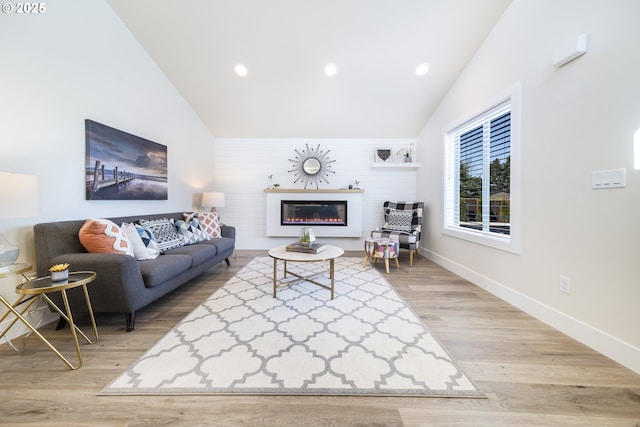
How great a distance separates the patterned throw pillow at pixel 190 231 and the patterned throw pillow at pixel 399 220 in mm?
3122

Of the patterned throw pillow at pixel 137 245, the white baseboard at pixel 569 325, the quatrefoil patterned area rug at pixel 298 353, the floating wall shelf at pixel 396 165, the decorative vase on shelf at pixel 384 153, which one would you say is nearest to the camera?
the quatrefoil patterned area rug at pixel 298 353

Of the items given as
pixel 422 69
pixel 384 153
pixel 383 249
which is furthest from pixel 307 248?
pixel 384 153

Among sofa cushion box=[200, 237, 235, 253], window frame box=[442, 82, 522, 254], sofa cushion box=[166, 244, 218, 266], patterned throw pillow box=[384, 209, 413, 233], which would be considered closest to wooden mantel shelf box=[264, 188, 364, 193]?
patterned throw pillow box=[384, 209, 413, 233]

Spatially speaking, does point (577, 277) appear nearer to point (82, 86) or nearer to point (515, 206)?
point (515, 206)

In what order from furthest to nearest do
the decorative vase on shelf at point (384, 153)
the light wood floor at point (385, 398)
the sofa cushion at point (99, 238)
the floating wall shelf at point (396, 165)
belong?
the decorative vase on shelf at point (384, 153)
the floating wall shelf at point (396, 165)
the sofa cushion at point (99, 238)
the light wood floor at point (385, 398)

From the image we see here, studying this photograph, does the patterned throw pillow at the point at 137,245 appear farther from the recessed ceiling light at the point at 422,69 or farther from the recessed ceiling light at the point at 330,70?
the recessed ceiling light at the point at 422,69

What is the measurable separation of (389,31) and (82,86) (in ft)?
11.0

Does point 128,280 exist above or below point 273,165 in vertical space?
below

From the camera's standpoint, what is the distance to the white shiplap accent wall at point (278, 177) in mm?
4922

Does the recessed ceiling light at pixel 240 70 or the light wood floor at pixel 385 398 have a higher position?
the recessed ceiling light at pixel 240 70

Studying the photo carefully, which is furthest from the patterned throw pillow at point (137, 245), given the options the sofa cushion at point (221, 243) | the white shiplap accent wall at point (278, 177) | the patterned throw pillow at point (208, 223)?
the white shiplap accent wall at point (278, 177)

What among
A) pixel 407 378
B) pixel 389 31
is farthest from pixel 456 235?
pixel 389 31

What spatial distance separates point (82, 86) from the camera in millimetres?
2332

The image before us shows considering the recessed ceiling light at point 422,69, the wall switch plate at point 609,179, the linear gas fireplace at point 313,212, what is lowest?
the linear gas fireplace at point 313,212
